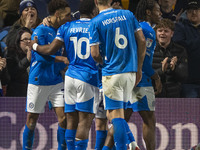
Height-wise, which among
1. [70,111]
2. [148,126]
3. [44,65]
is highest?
[44,65]

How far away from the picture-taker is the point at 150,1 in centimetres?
543

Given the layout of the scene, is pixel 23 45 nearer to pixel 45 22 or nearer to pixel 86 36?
pixel 45 22

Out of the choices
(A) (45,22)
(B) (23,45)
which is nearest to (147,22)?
(A) (45,22)

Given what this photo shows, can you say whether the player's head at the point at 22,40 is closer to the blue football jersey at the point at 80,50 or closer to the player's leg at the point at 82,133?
the blue football jersey at the point at 80,50

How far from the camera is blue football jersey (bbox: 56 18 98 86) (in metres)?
5.08

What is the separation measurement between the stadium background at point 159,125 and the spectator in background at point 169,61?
0.99ft

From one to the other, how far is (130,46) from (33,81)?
6.26ft

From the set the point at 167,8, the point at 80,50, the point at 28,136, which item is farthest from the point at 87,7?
the point at 167,8

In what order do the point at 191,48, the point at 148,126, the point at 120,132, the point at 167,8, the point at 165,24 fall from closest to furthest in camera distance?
the point at 120,132
the point at 148,126
the point at 165,24
the point at 191,48
the point at 167,8

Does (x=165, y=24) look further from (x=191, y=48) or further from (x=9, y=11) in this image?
(x=9, y=11)

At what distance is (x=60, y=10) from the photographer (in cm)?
559

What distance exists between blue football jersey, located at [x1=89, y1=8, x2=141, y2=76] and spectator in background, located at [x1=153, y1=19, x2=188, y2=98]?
2.41 metres

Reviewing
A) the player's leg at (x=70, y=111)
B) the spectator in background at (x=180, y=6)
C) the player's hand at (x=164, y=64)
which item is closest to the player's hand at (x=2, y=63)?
the player's leg at (x=70, y=111)

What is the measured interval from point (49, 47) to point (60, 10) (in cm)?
59
